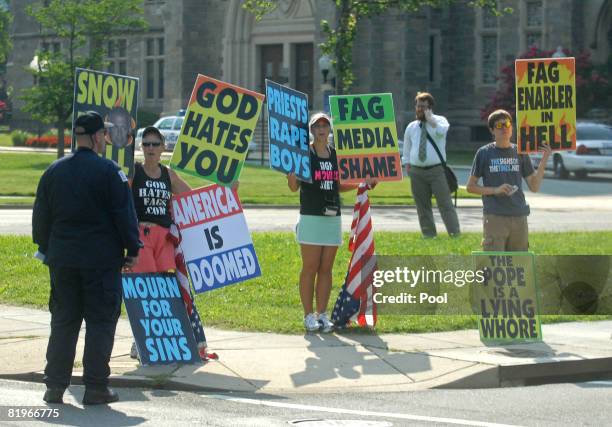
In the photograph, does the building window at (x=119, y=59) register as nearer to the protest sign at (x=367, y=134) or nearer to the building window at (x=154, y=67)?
the building window at (x=154, y=67)

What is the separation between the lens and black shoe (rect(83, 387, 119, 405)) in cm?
907

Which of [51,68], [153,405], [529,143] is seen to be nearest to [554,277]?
[529,143]

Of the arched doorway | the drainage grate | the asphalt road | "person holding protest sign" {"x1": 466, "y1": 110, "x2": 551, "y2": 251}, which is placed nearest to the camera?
the asphalt road

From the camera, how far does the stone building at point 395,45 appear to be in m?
48.3

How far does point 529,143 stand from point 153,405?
15.0 feet

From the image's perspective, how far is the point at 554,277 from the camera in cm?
1383

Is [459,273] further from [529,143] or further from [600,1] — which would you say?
[600,1]

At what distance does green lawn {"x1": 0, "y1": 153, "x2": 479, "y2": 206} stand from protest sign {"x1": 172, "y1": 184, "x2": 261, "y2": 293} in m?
16.2

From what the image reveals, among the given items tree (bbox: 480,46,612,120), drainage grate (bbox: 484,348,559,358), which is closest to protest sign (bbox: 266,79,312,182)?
drainage grate (bbox: 484,348,559,358)

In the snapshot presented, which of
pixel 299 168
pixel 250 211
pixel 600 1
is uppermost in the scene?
pixel 600 1

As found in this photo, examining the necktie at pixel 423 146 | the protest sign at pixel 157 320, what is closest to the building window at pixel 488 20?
the necktie at pixel 423 146

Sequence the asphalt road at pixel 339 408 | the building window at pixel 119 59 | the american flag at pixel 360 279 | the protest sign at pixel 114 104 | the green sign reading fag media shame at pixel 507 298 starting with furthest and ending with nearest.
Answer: the building window at pixel 119 59, the american flag at pixel 360 279, the green sign reading fag media shame at pixel 507 298, the protest sign at pixel 114 104, the asphalt road at pixel 339 408

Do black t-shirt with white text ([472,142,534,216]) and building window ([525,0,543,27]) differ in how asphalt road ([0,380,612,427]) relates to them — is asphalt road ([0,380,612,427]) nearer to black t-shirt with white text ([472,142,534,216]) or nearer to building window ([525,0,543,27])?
black t-shirt with white text ([472,142,534,216])

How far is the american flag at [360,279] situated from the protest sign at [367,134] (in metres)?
0.24
